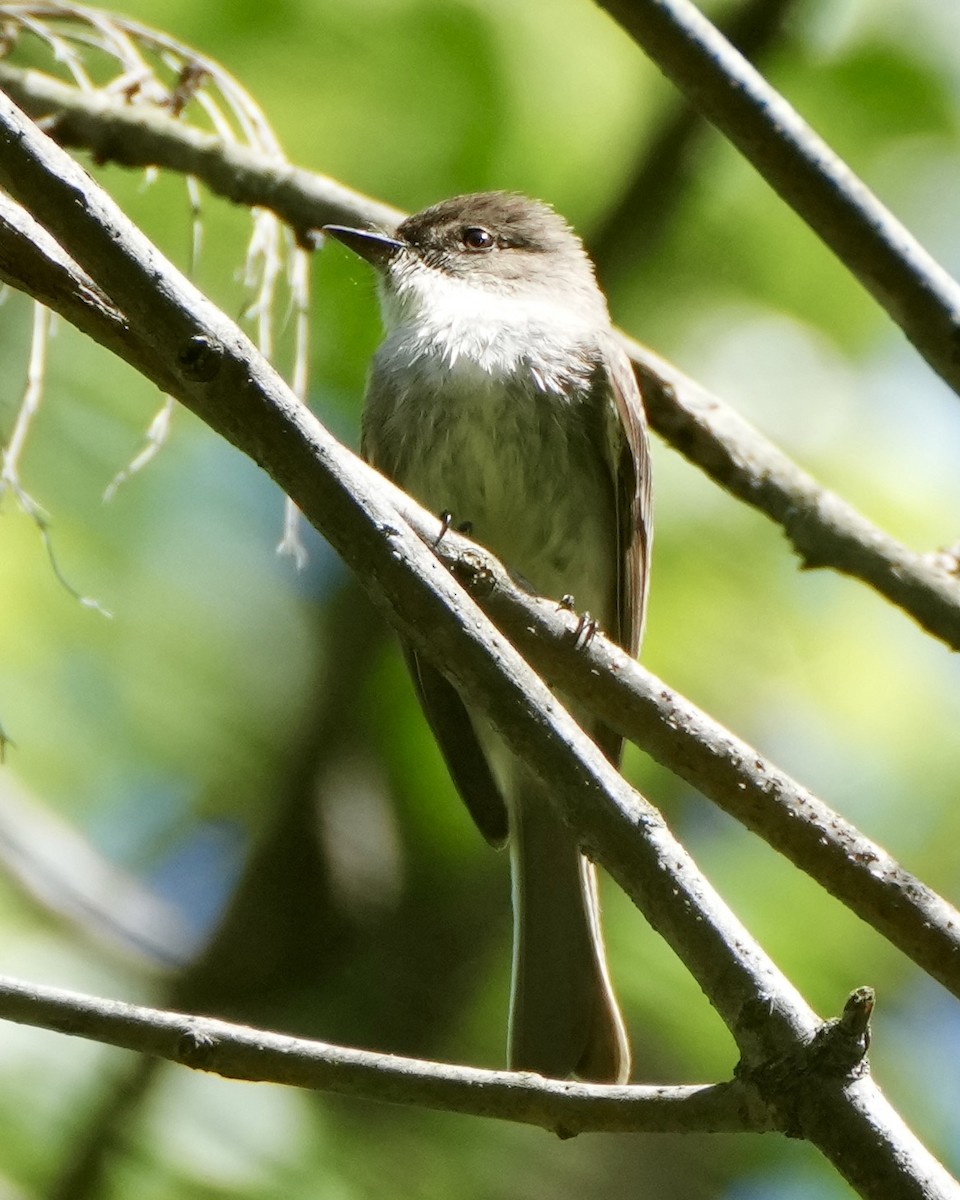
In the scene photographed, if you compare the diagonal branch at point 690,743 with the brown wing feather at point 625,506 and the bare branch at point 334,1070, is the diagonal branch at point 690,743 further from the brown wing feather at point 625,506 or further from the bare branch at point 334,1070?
the brown wing feather at point 625,506

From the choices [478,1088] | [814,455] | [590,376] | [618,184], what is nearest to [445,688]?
[590,376]

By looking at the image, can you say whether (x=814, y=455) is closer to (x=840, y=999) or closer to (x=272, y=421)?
(x=840, y=999)

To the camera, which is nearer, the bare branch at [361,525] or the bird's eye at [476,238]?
the bare branch at [361,525]

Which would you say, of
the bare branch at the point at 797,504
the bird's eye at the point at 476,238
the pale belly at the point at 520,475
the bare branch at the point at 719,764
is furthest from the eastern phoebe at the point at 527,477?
the bare branch at the point at 719,764

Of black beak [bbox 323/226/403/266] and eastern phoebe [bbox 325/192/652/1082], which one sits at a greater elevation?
black beak [bbox 323/226/403/266]

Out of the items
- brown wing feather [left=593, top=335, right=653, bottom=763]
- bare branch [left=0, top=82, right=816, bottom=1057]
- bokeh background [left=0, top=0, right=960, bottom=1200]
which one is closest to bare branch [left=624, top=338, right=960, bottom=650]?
brown wing feather [left=593, top=335, right=653, bottom=763]

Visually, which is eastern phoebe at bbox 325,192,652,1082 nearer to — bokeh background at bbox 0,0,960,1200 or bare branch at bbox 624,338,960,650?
bare branch at bbox 624,338,960,650
